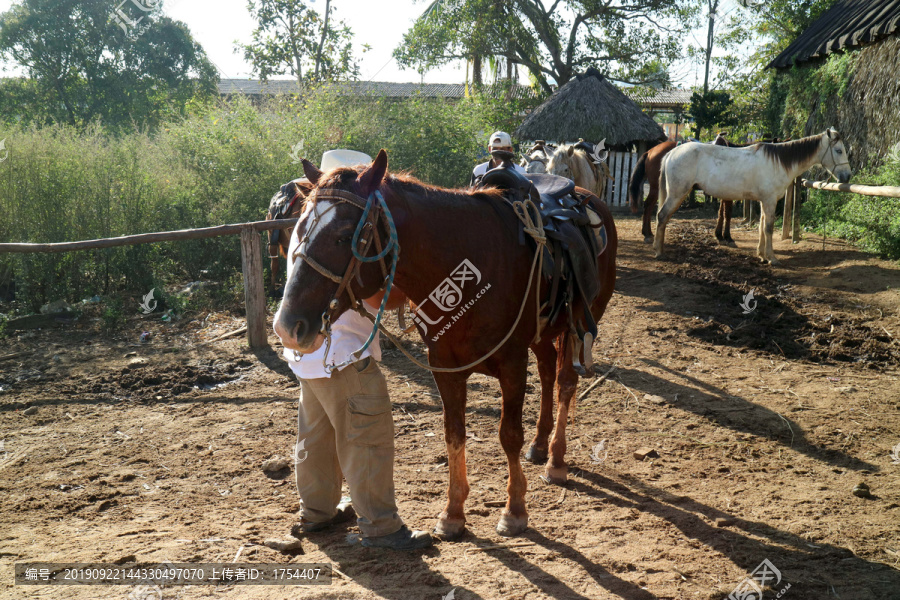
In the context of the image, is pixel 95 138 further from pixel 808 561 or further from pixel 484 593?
pixel 808 561

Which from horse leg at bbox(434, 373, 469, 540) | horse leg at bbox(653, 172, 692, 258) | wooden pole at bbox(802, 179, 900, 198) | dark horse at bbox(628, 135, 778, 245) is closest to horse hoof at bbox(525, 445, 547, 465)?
horse leg at bbox(434, 373, 469, 540)

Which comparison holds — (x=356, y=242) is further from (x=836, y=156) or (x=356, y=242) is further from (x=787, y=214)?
(x=787, y=214)

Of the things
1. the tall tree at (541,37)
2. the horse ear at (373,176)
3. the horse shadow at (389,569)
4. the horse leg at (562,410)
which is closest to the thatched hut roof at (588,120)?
the tall tree at (541,37)

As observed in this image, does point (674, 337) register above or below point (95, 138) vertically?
below

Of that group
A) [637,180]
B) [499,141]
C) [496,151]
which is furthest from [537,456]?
[637,180]

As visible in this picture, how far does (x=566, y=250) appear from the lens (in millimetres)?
3330

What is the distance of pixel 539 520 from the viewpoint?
11.1ft

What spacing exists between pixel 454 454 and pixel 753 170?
→ 363 inches

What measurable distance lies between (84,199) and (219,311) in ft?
9.26

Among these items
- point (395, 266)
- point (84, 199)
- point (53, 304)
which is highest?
point (84, 199)

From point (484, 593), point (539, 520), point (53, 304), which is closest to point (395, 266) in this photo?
point (484, 593)

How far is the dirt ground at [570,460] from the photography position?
2.86 metres

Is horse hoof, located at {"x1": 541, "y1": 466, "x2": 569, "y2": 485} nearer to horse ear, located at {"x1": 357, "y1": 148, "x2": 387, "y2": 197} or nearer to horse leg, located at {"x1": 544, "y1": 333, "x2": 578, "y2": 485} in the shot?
horse leg, located at {"x1": 544, "y1": 333, "x2": 578, "y2": 485}

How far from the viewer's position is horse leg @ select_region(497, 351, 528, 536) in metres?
3.12
